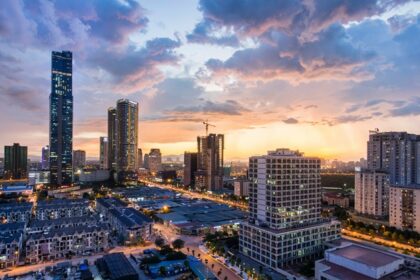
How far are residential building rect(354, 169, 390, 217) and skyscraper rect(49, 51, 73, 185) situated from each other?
451 feet

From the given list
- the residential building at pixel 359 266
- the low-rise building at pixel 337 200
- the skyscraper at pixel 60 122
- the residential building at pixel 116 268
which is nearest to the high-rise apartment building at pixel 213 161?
the low-rise building at pixel 337 200

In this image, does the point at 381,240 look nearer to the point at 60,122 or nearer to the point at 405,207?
the point at 405,207

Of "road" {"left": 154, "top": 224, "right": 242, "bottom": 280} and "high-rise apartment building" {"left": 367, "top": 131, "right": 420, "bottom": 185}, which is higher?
"high-rise apartment building" {"left": 367, "top": 131, "right": 420, "bottom": 185}

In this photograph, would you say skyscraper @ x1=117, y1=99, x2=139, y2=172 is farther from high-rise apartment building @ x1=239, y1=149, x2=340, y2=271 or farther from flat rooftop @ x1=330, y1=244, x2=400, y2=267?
flat rooftop @ x1=330, y1=244, x2=400, y2=267

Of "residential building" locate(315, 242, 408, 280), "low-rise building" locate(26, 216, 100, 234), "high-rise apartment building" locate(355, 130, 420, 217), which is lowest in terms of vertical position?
"low-rise building" locate(26, 216, 100, 234)

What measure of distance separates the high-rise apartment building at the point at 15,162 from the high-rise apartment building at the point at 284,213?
180m

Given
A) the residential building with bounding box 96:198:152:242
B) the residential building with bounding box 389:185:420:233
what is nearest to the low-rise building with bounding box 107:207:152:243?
the residential building with bounding box 96:198:152:242

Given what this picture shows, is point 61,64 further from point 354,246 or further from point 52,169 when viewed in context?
point 354,246

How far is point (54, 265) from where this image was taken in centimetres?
4778

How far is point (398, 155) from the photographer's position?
3637 inches

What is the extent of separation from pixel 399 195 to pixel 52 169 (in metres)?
151

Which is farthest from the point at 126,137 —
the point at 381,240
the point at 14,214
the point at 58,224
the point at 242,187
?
the point at 381,240

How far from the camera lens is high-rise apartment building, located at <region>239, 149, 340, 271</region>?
46250mm

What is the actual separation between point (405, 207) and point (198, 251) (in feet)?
160
